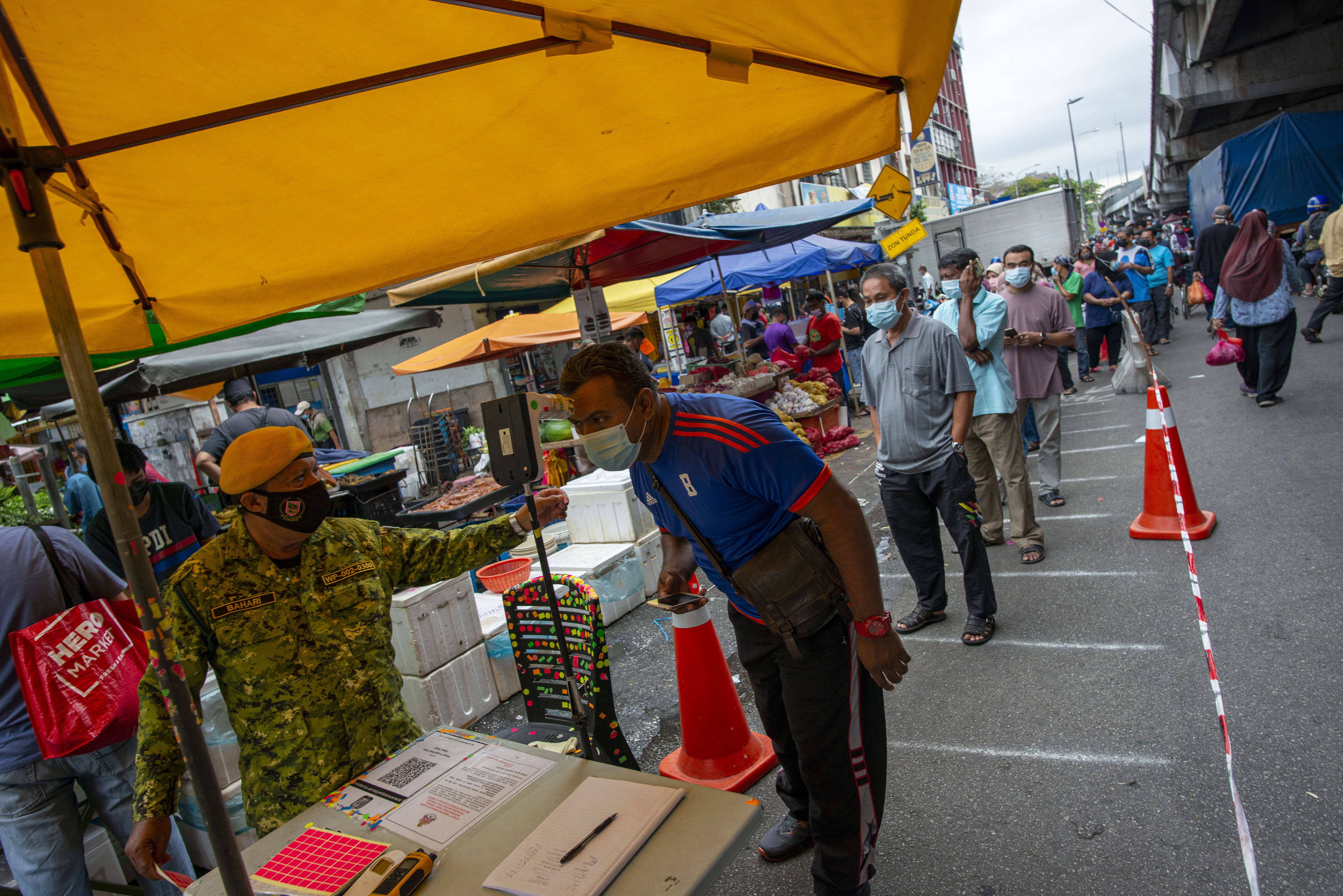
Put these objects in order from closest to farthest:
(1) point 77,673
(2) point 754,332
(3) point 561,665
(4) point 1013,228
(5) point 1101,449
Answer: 1. (1) point 77,673
2. (3) point 561,665
3. (5) point 1101,449
4. (2) point 754,332
5. (4) point 1013,228

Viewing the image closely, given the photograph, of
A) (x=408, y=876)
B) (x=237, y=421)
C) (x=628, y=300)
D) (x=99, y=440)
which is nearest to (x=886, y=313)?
(x=408, y=876)

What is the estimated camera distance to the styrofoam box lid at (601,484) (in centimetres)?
583

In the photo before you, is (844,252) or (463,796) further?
(844,252)

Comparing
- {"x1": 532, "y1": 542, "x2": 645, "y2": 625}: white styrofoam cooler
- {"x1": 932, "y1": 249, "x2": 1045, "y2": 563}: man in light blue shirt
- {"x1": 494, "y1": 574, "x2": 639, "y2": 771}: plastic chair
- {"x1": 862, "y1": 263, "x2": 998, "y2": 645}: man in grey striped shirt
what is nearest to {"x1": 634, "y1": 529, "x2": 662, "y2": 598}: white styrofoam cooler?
{"x1": 532, "y1": 542, "x2": 645, "y2": 625}: white styrofoam cooler

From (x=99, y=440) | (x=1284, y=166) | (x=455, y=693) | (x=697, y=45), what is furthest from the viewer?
(x=1284, y=166)

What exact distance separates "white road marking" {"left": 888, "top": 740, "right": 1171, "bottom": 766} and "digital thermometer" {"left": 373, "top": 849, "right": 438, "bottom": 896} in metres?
2.49

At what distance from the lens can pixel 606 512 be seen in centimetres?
598

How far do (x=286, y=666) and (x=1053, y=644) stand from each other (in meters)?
3.89

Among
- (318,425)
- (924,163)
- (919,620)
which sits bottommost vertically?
(919,620)

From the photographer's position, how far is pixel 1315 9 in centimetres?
1124

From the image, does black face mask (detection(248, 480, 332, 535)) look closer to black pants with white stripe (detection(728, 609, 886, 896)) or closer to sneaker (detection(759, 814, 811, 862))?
black pants with white stripe (detection(728, 609, 886, 896))

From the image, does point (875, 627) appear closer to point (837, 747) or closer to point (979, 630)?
point (837, 747)

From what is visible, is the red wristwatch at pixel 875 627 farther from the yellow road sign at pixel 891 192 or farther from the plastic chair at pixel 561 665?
the yellow road sign at pixel 891 192

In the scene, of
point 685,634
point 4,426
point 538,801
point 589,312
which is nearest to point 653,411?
point 538,801
